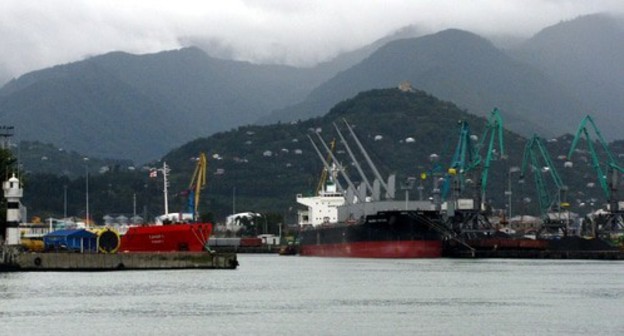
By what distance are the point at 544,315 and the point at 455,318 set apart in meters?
4.46

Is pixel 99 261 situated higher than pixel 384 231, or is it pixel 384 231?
pixel 384 231

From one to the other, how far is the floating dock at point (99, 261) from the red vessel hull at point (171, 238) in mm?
3963

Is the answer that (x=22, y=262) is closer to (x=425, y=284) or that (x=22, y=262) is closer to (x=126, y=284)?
(x=126, y=284)

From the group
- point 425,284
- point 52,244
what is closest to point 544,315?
point 425,284

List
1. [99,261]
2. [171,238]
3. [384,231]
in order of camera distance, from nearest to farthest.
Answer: [99,261]
[171,238]
[384,231]

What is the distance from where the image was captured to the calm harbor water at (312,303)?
59.3 meters

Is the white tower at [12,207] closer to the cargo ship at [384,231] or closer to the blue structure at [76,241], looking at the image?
the blue structure at [76,241]

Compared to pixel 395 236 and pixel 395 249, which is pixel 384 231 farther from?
pixel 395 249

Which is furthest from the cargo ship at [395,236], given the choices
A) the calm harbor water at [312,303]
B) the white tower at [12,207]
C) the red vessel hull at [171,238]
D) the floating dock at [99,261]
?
the white tower at [12,207]

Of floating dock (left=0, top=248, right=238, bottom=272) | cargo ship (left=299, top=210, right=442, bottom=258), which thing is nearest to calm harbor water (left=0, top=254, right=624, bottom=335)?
floating dock (left=0, top=248, right=238, bottom=272)

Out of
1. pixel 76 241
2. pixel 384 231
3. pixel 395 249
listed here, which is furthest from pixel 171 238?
pixel 395 249

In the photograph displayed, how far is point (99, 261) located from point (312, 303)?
30.9m

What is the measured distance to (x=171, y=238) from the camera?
4225 inches

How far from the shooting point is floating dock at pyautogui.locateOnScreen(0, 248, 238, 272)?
97.8 meters
